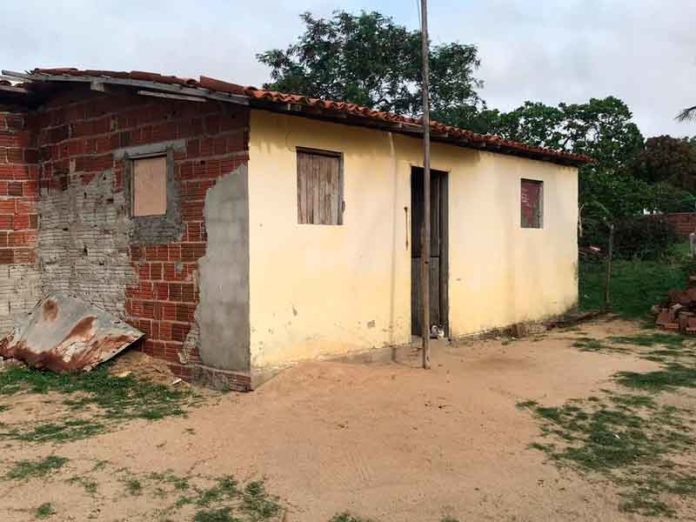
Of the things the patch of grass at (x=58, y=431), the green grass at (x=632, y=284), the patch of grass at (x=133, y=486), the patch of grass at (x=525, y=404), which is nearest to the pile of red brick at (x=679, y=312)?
the green grass at (x=632, y=284)

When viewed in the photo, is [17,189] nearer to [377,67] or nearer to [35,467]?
[35,467]

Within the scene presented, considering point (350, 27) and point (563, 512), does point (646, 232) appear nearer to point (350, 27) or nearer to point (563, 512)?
point (350, 27)

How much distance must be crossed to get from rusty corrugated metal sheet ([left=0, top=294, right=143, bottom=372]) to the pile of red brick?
26.7 ft

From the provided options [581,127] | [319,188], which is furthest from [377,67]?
[319,188]

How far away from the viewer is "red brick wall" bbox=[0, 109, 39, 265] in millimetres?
8664

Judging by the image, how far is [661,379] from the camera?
7477mm

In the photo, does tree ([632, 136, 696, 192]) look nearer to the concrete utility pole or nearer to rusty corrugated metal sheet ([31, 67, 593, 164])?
rusty corrugated metal sheet ([31, 67, 593, 164])

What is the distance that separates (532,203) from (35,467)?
8848mm

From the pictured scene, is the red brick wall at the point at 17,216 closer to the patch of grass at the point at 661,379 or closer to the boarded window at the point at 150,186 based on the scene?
the boarded window at the point at 150,186

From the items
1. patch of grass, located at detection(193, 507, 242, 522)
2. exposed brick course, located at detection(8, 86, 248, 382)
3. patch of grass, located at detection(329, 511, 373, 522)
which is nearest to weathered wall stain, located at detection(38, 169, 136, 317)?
exposed brick course, located at detection(8, 86, 248, 382)

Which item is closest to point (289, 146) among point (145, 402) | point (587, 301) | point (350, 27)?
point (145, 402)

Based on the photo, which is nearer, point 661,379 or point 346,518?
point 346,518

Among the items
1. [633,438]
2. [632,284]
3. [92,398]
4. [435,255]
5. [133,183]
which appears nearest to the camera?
[633,438]

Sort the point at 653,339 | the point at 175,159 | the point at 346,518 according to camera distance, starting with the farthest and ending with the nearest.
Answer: the point at 653,339 < the point at 175,159 < the point at 346,518
